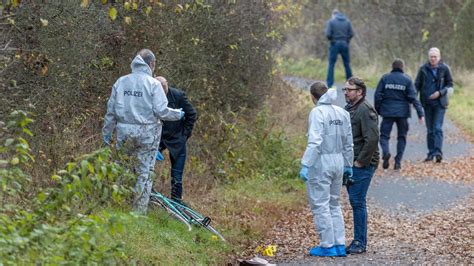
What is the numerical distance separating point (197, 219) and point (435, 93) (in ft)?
28.6

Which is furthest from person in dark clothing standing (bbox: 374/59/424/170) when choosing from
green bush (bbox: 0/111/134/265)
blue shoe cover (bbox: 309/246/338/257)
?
green bush (bbox: 0/111/134/265)

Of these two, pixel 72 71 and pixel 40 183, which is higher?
pixel 72 71

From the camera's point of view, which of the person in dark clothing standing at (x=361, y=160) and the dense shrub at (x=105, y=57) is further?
the person in dark clothing standing at (x=361, y=160)

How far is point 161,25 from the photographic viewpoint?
42.9 ft

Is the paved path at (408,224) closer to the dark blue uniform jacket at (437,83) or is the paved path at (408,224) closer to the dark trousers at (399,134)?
the dark trousers at (399,134)

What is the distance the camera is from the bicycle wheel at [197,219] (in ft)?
35.2

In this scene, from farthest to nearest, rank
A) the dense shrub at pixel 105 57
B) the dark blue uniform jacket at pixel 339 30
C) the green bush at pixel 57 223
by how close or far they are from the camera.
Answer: the dark blue uniform jacket at pixel 339 30, the dense shrub at pixel 105 57, the green bush at pixel 57 223

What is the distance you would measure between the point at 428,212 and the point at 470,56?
1884 centimetres

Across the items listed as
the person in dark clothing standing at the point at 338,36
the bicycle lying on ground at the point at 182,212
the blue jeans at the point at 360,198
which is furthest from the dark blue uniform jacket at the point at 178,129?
the person in dark clothing standing at the point at 338,36

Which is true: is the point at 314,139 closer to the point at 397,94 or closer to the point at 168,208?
the point at 168,208

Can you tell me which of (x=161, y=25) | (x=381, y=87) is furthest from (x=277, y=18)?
(x=161, y=25)

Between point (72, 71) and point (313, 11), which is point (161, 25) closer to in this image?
point (72, 71)

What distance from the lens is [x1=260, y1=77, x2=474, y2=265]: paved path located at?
1062cm

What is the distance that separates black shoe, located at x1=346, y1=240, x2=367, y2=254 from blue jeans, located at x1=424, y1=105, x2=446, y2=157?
7956 mm
